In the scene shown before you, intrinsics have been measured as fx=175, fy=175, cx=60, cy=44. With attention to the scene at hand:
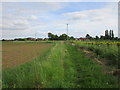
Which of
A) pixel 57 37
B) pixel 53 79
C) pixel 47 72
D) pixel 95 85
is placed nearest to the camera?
pixel 95 85

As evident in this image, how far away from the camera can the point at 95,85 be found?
629 cm

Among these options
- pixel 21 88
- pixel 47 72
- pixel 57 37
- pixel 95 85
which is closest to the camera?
pixel 21 88

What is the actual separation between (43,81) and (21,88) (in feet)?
2.56

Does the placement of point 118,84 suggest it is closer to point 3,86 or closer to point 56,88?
point 56,88

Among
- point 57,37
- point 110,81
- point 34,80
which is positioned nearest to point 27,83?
point 34,80

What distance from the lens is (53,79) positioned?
6809 mm

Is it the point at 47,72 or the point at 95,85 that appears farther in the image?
the point at 47,72

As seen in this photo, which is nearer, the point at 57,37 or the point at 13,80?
the point at 13,80

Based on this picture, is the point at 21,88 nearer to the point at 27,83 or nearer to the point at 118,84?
the point at 27,83

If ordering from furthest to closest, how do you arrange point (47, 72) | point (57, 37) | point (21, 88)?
point (57, 37) → point (47, 72) → point (21, 88)

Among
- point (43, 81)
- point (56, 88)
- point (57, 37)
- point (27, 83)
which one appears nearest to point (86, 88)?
point (56, 88)

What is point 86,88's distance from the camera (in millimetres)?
6105

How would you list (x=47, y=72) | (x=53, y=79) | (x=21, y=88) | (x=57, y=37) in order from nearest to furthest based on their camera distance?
(x=21, y=88) < (x=53, y=79) < (x=47, y=72) < (x=57, y=37)

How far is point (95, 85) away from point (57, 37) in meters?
125
